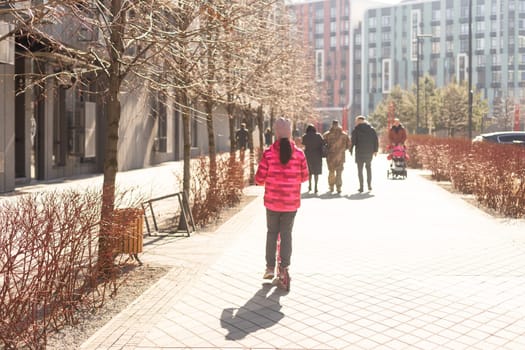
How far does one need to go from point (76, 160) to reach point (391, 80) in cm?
9725

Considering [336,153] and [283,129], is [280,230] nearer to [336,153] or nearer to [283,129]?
[283,129]

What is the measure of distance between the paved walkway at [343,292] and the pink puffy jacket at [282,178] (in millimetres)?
811

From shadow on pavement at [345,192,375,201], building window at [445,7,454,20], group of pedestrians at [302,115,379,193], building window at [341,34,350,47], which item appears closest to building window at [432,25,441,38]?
building window at [445,7,454,20]

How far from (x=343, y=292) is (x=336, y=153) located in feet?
37.0

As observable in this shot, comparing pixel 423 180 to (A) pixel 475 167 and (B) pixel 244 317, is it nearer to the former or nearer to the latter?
(A) pixel 475 167

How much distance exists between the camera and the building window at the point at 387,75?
115m

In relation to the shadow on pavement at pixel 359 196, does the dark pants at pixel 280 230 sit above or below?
above

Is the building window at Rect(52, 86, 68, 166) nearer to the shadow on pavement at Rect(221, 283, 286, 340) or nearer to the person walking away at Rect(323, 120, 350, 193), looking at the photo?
the person walking away at Rect(323, 120, 350, 193)

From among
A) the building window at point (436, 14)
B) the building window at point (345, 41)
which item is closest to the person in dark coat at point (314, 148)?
the building window at point (436, 14)

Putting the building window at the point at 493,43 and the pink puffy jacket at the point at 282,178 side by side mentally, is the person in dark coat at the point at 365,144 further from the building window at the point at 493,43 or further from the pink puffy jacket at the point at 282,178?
the building window at the point at 493,43

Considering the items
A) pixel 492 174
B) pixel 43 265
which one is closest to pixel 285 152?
pixel 43 265

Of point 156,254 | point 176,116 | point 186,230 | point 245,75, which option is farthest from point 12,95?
point 176,116

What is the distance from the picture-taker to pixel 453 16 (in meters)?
109

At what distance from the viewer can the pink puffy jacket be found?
681 cm
